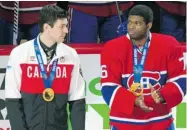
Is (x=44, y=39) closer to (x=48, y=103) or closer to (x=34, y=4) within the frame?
(x=48, y=103)

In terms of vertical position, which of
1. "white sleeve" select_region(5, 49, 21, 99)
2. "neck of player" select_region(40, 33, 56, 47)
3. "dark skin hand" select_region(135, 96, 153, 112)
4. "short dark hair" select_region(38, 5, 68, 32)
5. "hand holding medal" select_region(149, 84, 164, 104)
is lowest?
"dark skin hand" select_region(135, 96, 153, 112)

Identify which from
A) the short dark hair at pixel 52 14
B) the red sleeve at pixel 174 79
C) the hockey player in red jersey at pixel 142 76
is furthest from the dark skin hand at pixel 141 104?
the short dark hair at pixel 52 14

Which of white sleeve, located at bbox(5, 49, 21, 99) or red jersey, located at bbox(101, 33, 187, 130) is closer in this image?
white sleeve, located at bbox(5, 49, 21, 99)

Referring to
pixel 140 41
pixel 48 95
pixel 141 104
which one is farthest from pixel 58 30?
pixel 141 104

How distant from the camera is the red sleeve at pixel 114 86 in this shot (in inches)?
123

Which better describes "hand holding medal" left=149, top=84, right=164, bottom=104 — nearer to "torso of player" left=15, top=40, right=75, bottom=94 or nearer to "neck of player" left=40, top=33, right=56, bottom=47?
"torso of player" left=15, top=40, right=75, bottom=94

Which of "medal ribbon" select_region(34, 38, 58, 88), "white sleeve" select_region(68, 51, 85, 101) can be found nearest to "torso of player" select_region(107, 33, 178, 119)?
"white sleeve" select_region(68, 51, 85, 101)

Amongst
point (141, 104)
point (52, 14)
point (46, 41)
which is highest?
point (52, 14)

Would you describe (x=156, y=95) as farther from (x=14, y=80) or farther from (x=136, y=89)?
(x=14, y=80)

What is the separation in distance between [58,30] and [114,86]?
0.41 metres

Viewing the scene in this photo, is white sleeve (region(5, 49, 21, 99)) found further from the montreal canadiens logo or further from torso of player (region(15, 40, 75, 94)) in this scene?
the montreal canadiens logo

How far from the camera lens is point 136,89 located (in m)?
3.14

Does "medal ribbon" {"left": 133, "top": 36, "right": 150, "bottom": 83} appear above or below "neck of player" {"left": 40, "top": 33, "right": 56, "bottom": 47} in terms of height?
below

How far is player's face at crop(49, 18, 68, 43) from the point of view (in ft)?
10.0
